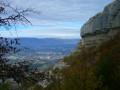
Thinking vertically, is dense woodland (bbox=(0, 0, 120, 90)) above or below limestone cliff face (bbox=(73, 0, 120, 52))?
below

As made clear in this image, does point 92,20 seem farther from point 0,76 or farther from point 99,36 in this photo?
point 0,76

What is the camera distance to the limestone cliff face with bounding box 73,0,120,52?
16.9m

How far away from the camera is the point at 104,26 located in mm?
18422

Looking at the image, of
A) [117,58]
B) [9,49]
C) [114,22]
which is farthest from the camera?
[114,22]

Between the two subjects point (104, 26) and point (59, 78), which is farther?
point (104, 26)

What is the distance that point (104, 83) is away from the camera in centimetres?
770

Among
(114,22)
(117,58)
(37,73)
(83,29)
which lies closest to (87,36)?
(83,29)

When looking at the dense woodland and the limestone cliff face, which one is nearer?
the dense woodland

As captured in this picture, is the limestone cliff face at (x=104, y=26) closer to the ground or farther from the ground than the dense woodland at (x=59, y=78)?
farther from the ground

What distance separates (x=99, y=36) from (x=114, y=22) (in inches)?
127

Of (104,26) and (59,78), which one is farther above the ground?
(104,26)

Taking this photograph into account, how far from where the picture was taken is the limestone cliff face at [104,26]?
55.3 feet

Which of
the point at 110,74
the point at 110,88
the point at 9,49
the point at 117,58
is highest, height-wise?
the point at 9,49

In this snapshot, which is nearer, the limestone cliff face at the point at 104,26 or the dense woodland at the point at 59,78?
the dense woodland at the point at 59,78
